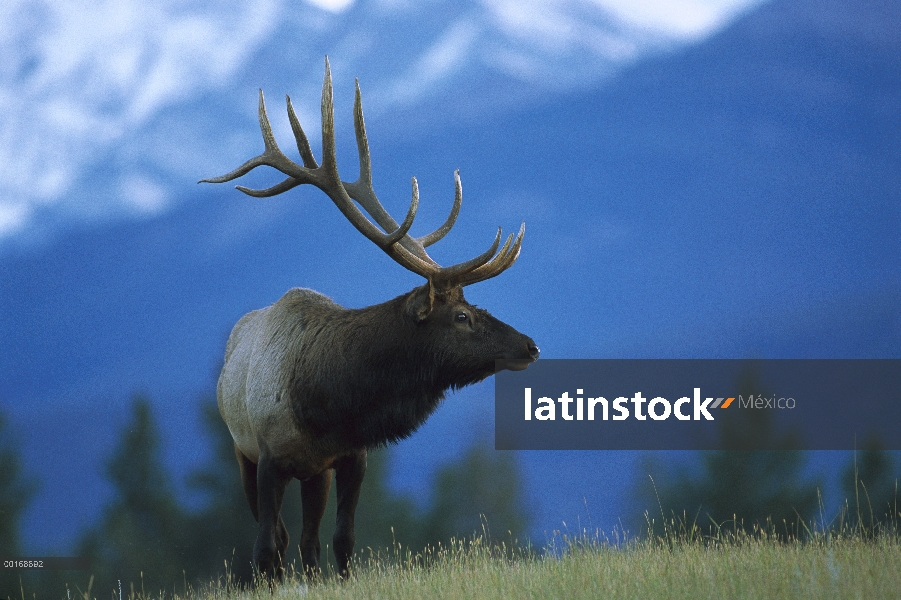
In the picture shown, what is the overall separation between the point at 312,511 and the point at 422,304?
7.95 ft

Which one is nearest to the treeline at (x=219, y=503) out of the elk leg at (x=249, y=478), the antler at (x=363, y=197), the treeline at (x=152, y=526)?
the treeline at (x=152, y=526)

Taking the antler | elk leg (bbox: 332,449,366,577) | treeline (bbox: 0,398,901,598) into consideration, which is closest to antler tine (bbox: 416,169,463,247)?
the antler

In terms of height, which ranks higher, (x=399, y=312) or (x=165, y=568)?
(x=399, y=312)

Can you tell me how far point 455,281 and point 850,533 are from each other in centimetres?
435

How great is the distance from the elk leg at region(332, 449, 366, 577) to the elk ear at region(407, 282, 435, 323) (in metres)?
1.49

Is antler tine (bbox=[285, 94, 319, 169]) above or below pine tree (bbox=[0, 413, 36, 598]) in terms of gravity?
above

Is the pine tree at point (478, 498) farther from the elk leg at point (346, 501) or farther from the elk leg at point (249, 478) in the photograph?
the elk leg at point (346, 501)

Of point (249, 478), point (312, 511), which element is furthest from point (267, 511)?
point (249, 478)

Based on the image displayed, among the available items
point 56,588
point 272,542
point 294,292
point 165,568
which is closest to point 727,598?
point 272,542

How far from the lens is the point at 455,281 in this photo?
7.90m

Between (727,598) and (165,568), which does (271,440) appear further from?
(165,568)

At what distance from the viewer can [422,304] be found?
25.4ft

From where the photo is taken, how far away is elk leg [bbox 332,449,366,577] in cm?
844

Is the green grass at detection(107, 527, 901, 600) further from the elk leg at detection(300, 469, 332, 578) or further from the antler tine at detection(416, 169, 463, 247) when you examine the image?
the antler tine at detection(416, 169, 463, 247)
